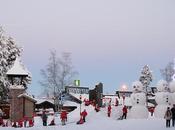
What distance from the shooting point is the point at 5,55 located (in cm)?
6169

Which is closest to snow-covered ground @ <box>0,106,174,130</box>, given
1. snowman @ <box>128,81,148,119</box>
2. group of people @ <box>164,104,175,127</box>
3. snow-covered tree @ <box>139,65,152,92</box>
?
group of people @ <box>164,104,175,127</box>

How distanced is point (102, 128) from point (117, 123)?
2703mm

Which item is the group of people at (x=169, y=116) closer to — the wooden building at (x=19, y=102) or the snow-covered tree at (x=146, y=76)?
the wooden building at (x=19, y=102)

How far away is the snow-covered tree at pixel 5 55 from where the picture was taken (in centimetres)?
5897

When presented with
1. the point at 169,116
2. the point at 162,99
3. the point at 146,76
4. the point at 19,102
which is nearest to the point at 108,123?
the point at 162,99

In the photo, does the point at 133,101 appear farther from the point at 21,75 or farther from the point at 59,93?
the point at 59,93

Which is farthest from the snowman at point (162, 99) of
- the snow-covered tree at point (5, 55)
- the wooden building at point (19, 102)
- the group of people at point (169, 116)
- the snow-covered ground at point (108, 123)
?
the snow-covered tree at point (5, 55)

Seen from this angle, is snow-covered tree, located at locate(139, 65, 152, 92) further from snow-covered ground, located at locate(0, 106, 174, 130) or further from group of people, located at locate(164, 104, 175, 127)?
group of people, located at locate(164, 104, 175, 127)

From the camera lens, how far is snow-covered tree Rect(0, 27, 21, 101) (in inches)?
2322

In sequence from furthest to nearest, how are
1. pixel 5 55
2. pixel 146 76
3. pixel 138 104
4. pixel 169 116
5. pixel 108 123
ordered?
pixel 146 76, pixel 5 55, pixel 138 104, pixel 108 123, pixel 169 116

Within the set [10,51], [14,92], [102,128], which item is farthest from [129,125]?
[10,51]

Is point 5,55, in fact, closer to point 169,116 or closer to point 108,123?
point 108,123

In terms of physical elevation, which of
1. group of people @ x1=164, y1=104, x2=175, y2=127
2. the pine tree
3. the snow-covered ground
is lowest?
the snow-covered ground

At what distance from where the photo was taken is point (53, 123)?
3875 centimetres
